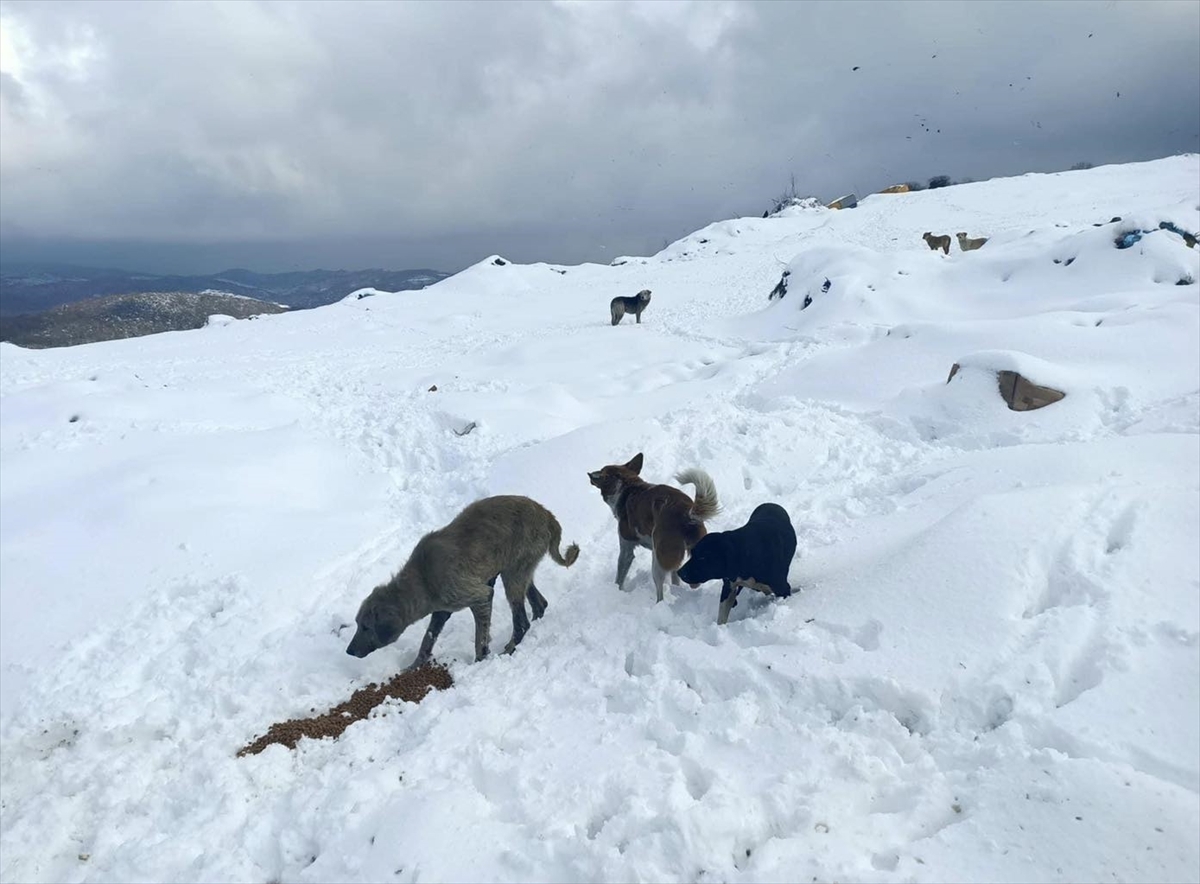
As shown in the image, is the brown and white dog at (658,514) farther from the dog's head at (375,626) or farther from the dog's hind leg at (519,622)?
the dog's head at (375,626)

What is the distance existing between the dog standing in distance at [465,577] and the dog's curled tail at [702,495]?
1.61 metres

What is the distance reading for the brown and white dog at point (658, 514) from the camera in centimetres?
613

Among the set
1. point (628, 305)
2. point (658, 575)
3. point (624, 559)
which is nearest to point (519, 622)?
point (624, 559)

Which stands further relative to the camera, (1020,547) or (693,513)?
(693,513)

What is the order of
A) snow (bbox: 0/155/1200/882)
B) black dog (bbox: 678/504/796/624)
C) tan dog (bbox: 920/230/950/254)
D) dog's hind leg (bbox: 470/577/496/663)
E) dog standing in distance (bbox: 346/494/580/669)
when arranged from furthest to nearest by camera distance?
tan dog (bbox: 920/230/950/254) → dog's hind leg (bbox: 470/577/496/663) → dog standing in distance (bbox: 346/494/580/669) → black dog (bbox: 678/504/796/624) → snow (bbox: 0/155/1200/882)

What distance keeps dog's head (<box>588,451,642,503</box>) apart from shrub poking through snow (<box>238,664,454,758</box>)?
7.86 feet

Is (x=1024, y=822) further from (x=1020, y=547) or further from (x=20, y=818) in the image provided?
(x=20, y=818)

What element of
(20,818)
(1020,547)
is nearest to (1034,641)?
(1020,547)

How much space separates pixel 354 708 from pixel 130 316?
5599 cm

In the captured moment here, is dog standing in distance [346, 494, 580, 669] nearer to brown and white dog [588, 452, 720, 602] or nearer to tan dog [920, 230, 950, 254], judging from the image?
brown and white dog [588, 452, 720, 602]

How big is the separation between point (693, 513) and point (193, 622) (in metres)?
5.37

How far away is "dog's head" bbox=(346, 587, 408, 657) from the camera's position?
6137 mm

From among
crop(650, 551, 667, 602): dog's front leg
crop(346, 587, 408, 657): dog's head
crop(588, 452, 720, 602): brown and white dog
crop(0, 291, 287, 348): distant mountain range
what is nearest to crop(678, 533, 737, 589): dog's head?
crop(588, 452, 720, 602): brown and white dog

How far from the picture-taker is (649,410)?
1302cm
